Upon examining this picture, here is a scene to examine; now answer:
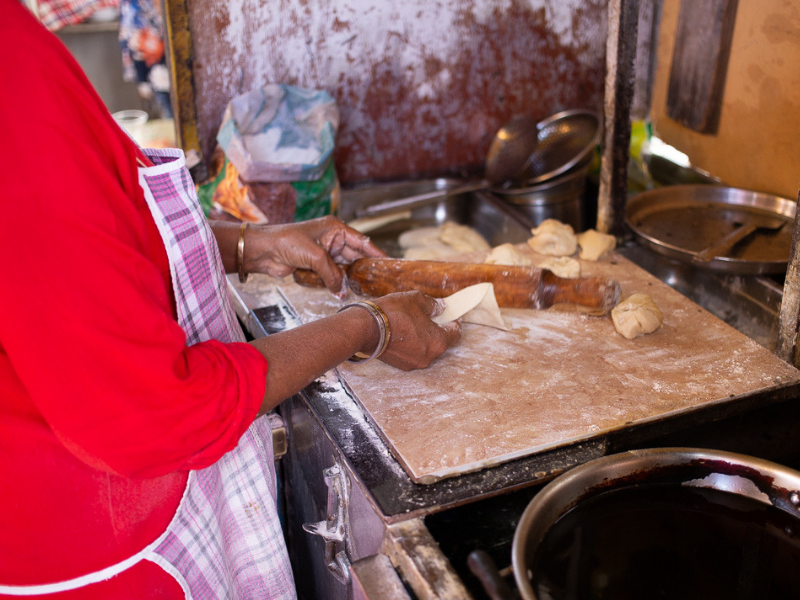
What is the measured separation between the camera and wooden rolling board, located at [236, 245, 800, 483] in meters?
1.39

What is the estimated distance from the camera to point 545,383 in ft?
5.16

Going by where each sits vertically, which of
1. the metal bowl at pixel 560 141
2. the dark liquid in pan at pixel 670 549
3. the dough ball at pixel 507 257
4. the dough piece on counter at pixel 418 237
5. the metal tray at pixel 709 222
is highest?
the metal bowl at pixel 560 141

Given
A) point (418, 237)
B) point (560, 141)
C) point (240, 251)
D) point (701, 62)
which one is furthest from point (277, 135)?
point (701, 62)

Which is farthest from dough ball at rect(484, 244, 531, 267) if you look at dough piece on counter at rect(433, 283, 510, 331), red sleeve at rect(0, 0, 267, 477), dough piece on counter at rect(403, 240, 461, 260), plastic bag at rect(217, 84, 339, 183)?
red sleeve at rect(0, 0, 267, 477)

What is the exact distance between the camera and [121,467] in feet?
3.23

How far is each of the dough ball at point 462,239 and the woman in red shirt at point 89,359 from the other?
162 cm

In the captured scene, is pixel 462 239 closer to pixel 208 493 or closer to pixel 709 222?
pixel 709 222

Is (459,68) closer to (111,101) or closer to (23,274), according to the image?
(23,274)

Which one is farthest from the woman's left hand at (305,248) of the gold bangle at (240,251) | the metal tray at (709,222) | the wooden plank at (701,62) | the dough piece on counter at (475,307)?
the wooden plank at (701,62)

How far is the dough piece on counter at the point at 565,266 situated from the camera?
2049 mm

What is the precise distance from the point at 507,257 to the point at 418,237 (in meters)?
0.96

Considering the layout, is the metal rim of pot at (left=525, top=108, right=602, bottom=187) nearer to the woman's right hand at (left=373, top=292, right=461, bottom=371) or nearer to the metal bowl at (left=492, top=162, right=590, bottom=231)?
the metal bowl at (left=492, top=162, right=590, bottom=231)

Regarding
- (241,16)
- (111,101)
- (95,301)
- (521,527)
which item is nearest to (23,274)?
(95,301)

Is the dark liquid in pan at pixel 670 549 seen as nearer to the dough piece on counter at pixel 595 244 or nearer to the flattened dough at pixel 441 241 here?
the dough piece on counter at pixel 595 244
